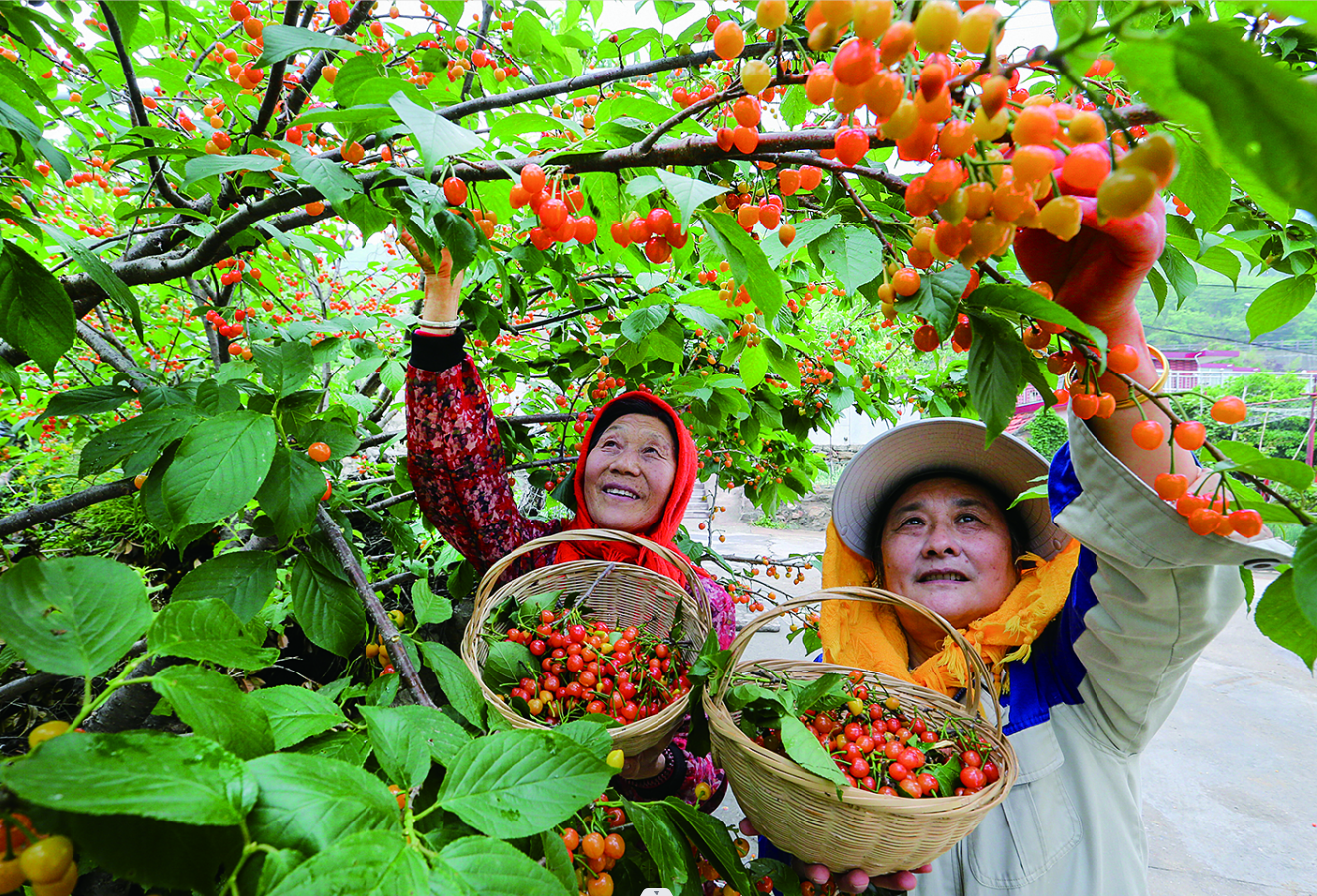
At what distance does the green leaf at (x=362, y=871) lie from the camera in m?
0.40

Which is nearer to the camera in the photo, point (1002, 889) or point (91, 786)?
point (91, 786)

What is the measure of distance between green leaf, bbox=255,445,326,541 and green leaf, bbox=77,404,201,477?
167 mm

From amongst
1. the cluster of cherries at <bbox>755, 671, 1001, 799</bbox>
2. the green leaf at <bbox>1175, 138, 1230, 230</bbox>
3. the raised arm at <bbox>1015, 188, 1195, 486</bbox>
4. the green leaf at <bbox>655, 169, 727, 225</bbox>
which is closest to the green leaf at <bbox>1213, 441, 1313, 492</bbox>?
the raised arm at <bbox>1015, 188, 1195, 486</bbox>

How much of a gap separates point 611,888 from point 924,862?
606 mm

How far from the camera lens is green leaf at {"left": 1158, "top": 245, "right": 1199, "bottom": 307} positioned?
3.64 ft

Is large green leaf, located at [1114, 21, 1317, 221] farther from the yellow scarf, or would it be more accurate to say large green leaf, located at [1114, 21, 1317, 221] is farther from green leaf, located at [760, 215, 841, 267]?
the yellow scarf

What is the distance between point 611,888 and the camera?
887 millimetres

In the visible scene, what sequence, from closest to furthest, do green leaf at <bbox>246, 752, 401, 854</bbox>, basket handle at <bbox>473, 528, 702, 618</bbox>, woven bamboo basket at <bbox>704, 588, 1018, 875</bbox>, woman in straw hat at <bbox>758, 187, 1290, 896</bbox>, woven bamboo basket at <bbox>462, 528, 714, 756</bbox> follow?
green leaf at <bbox>246, 752, 401, 854</bbox>, woman in straw hat at <bbox>758, 187, 1290, 896</bbox>, woven bamboo basket at <bbox>704, 588, 1018, 875</bbox>, woven bamboo basket at <bbox>462, 528, 714, 756</bbox>, basket handle at <bbox>473, 528, 702, 618</bbox>

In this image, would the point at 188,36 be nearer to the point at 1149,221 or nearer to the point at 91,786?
the point at 91,786

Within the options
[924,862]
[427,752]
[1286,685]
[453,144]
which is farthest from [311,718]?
[1286,685]

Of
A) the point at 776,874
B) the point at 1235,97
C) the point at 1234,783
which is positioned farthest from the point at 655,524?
the point at 1234,783

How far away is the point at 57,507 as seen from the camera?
1.10 metres

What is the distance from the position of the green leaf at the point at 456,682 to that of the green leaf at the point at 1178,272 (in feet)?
4.48

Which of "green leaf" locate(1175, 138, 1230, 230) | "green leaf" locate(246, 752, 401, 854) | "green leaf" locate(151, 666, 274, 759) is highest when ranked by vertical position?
"green leaf" locate(1175, 138, 1230, 230)
